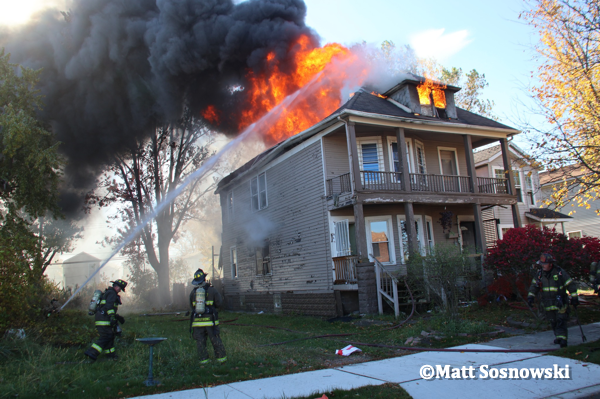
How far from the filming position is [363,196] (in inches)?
531

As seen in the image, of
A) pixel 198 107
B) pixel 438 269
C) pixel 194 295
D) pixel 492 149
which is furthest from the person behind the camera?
pixel 492 149

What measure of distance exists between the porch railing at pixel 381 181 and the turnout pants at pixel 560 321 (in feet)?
25.2

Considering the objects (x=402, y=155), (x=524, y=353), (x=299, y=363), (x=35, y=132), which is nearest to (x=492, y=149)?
(x=402, y=155)

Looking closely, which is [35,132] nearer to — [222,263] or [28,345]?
[28,345]

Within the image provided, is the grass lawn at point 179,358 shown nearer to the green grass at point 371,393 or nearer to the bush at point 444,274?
the green grass at point 371,393

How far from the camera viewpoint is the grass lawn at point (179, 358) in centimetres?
540

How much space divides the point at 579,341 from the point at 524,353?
141 cm

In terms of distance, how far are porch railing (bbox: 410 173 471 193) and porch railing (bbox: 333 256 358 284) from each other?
12.3 ft

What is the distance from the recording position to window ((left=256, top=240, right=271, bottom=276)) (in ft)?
60.6

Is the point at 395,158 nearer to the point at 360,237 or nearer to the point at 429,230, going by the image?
the point at 429,230

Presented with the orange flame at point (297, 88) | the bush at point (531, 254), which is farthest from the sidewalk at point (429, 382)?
the orange flame at point (297, 88)

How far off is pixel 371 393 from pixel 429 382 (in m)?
0.94

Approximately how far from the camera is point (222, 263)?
75.4ft

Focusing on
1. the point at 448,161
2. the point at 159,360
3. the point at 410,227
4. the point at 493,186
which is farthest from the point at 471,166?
the point at 159,360
